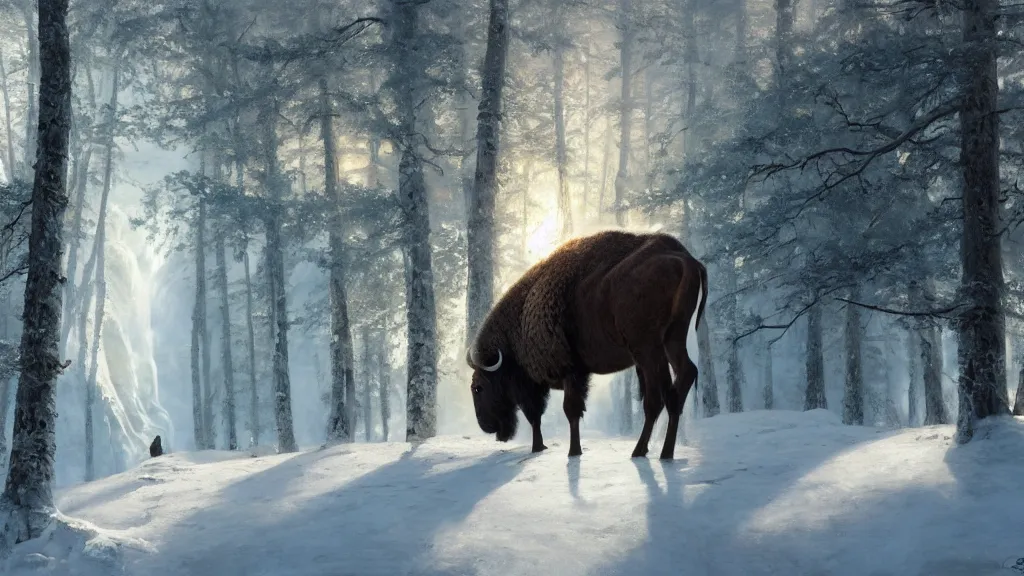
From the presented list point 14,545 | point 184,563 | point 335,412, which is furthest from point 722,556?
point 335,412

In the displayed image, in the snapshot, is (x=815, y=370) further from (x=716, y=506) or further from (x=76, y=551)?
(x=76, y=551)

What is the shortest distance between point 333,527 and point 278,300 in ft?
52.3

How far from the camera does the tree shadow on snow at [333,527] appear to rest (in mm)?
4785

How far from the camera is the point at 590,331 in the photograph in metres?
7.27

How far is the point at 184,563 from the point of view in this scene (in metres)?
4.93

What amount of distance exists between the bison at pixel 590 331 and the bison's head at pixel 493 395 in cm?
1

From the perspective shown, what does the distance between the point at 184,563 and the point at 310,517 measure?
93 cm

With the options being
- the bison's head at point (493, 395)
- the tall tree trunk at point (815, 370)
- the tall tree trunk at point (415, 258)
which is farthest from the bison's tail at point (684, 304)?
the tall tree trunk at point (815, 370)

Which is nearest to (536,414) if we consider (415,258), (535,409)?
(535,409)

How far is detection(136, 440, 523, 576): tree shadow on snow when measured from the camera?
15.7ft

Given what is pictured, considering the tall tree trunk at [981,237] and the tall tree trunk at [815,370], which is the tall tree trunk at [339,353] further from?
the tall tree trunk at [981,237]

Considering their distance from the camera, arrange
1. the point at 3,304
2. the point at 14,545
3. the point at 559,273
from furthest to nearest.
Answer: the point at 3,304, the point at 559,273, the point at 14,545

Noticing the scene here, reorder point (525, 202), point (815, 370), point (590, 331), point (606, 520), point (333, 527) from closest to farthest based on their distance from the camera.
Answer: point (606, 520)
point (333, 527)
point (590, 331)
point (815, 370)
point (525, 202)

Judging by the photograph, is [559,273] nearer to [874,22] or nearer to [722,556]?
[722,556]
